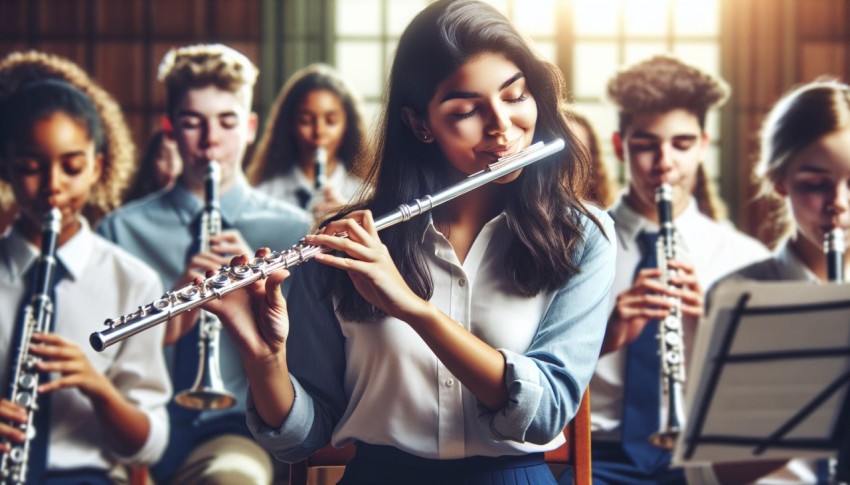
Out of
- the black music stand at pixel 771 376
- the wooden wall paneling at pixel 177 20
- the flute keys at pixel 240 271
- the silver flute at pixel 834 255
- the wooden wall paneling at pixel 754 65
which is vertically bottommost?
the black music stand at pixel 771 376

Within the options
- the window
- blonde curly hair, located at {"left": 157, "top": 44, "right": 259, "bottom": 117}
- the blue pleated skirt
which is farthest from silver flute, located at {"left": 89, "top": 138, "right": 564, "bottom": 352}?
the window

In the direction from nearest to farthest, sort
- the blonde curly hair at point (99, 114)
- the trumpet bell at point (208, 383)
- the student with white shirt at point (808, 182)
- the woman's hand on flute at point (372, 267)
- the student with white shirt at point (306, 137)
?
the woman's hand on flute at point (372, 267) < the student with white shirt at point (808, 182) < the trumpet bell at point (208, 383) < the blonde curly hair at point (99, 114) < the student with white shirt at point (306, 137)

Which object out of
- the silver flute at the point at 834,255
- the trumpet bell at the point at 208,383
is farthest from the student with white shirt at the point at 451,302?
the trumpet bell at the point at 208,383

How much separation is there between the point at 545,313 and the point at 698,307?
93cm

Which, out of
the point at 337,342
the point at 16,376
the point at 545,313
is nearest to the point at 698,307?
the point at 545,313

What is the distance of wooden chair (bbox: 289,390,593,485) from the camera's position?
5.74ft

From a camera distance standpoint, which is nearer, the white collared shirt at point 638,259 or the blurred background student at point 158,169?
the white collared shirt at point 638,259

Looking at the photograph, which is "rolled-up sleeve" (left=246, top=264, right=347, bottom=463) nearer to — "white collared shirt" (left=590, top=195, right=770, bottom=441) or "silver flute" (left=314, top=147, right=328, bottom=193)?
"white collared shirt" (left=590, top=195, right=770, bottom=441)

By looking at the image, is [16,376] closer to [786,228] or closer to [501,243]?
[501,243]

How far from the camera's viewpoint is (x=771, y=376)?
1.51 m

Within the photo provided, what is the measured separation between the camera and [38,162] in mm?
2531

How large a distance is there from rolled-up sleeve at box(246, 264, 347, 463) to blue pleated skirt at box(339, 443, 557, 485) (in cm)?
9

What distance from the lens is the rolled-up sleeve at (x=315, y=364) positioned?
1.64 m

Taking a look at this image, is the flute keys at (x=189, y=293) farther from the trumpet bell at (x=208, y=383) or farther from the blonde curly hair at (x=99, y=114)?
the blonde curly hair at (x=99, y=114)
